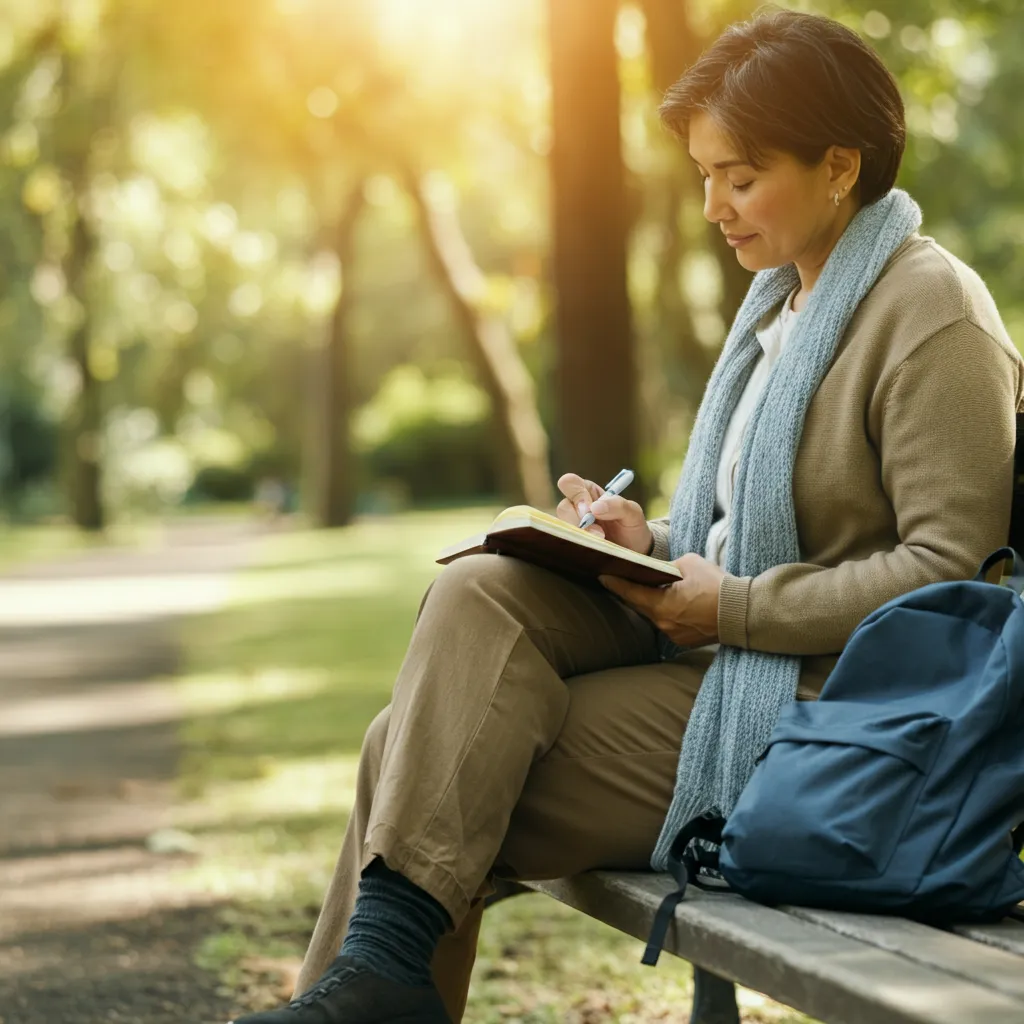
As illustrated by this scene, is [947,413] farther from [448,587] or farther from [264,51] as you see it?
[264,51]

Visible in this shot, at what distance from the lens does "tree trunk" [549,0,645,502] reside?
823 cm

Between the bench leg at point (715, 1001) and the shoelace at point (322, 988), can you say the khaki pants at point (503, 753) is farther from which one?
the bench leg at point (715, 1001)

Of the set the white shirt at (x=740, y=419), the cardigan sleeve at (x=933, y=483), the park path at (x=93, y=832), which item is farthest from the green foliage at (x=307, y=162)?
the cardigan sleeve at (x=933, y=483)

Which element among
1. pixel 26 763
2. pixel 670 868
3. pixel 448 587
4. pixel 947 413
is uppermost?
pixel 947 413

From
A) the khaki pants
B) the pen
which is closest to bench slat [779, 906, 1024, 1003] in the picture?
the khaki pants

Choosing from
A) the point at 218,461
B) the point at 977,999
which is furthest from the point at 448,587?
the point at 218,461

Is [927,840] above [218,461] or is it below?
above

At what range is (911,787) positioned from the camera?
2.45 metres

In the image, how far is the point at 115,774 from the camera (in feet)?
25.8

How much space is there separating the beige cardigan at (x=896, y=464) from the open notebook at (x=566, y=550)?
0.14 metres

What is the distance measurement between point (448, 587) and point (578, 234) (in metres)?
5.79

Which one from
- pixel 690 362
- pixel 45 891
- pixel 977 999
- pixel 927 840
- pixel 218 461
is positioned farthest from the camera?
pixel 218 461

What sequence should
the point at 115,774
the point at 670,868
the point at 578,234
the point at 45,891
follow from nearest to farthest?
the point at 670,868 → the point at 45,891 → the point at 115,774 → the point at 578,234

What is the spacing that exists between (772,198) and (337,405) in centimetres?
2897
